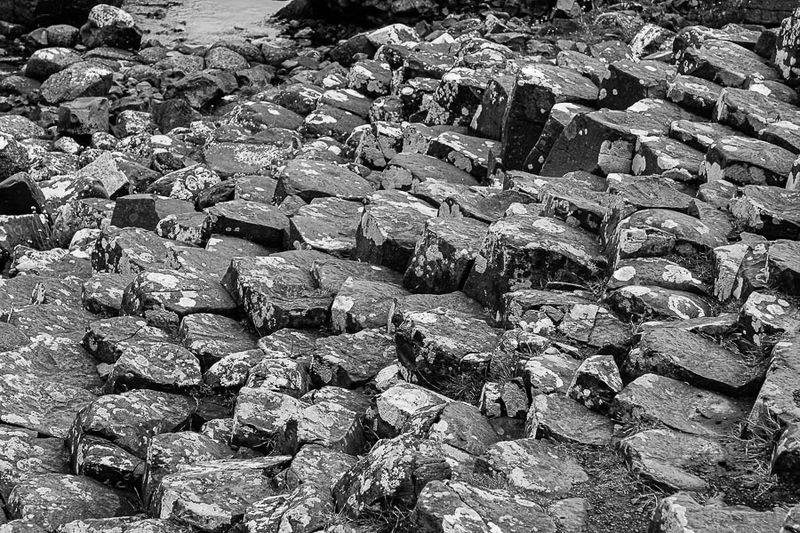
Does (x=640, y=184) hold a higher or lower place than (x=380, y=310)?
higher

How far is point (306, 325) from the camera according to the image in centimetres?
905

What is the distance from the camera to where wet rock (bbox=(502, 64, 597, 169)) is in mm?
11562

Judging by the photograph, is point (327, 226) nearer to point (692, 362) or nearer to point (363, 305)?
point (363, 305)

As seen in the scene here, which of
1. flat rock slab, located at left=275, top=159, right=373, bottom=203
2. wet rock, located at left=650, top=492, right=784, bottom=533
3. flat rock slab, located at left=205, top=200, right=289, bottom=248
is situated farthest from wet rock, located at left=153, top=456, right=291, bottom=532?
flat rock slab, located at left=275, top=159, right=373, bottom=203

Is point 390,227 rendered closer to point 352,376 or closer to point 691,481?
point 352,376

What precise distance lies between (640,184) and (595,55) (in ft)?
21.1

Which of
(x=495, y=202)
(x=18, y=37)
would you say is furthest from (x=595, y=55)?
(x=18, y=37)

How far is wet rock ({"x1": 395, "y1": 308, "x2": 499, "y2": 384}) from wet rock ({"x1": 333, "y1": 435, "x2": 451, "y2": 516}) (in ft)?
5.44

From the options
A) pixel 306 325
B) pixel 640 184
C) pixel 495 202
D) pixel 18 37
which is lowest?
pixel 18 37

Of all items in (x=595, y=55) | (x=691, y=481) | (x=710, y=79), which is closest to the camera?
(x=691, y=481)

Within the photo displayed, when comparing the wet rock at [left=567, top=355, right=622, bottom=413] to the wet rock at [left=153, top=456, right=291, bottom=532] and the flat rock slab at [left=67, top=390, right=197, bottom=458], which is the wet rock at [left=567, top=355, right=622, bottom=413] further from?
the flat rock slab at [left=67, top=390, right=197, bottom=458]

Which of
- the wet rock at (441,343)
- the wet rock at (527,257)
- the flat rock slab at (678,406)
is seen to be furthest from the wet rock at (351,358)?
the flat rock slab at (678,406)

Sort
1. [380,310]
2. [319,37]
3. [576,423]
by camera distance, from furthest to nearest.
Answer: [319,37]
[380,310]
[576,423]

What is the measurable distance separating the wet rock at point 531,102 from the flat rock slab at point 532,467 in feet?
20.5
